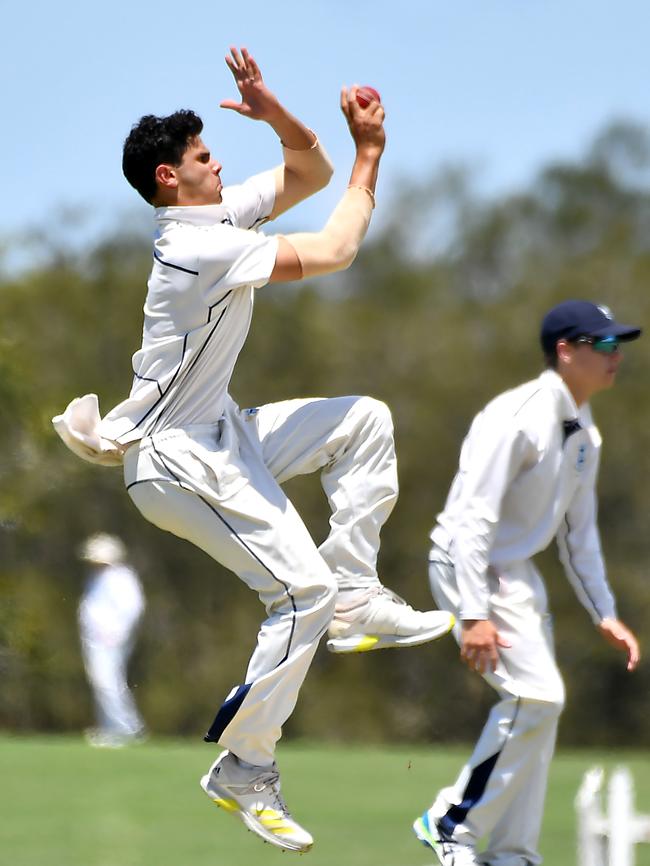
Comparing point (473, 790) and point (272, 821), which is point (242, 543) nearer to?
point (272, 821)

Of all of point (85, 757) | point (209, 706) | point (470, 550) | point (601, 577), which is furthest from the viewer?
point (209, 706)

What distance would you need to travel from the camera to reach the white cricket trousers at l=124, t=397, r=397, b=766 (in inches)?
255

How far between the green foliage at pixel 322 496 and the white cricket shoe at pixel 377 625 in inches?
904

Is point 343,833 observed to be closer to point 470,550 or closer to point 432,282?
point 470,550

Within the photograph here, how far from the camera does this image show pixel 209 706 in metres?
32.4

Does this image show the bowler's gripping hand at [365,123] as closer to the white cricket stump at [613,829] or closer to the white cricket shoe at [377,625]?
the white cricket shoe at [377,625]

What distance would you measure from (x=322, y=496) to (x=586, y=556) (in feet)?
82.4

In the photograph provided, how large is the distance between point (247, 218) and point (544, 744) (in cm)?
270

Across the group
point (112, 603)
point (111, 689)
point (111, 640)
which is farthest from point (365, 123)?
point (112, 603)

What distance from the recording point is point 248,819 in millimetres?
6562

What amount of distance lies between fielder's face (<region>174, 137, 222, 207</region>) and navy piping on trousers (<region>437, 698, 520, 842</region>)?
2.63 meters

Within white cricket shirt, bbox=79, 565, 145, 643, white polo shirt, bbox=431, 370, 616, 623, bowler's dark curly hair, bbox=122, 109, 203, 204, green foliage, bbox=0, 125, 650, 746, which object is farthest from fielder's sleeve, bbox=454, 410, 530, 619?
green foliage, bbox=0, 125, 650, 746

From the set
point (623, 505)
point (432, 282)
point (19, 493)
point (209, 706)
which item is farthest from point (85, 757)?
point (432, 282)

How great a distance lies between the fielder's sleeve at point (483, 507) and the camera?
278 inches
